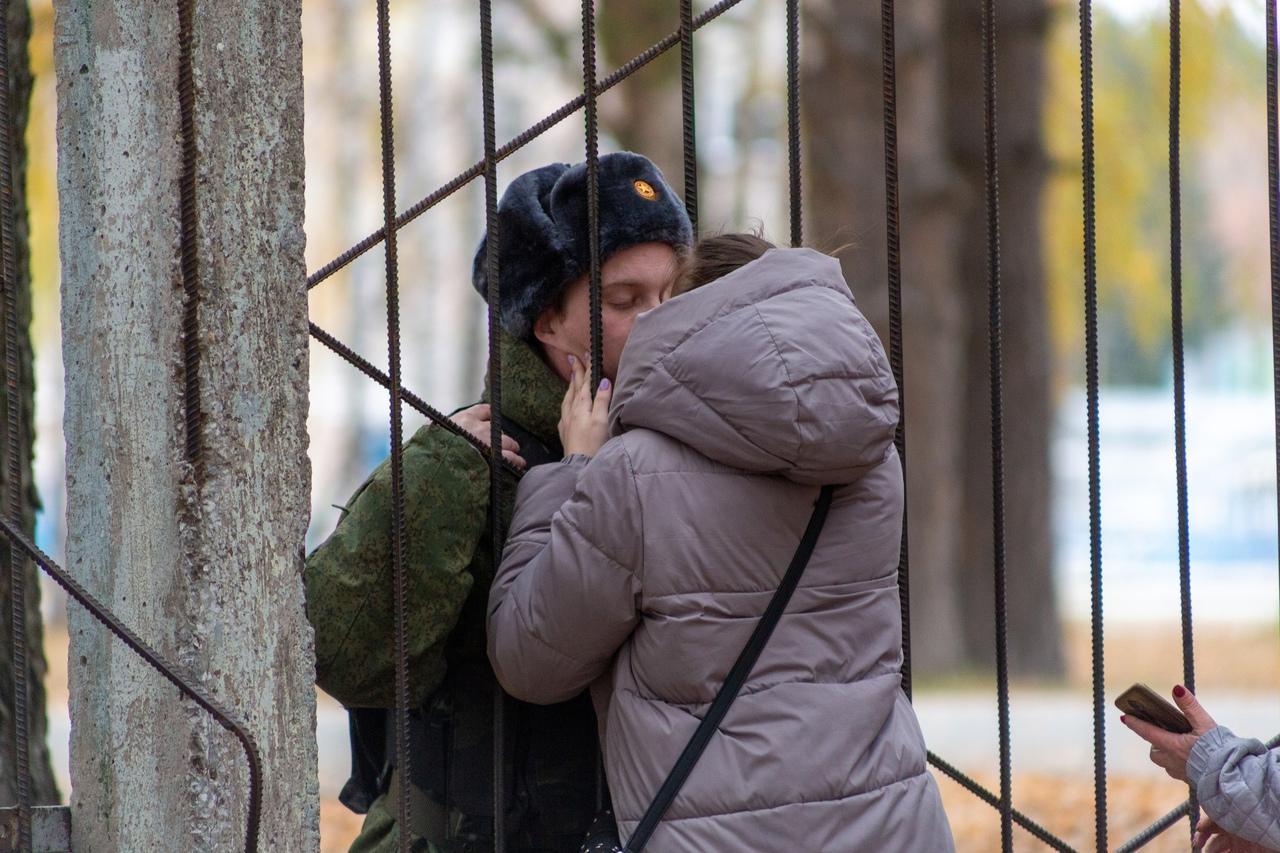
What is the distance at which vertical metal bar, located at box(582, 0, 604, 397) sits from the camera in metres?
2.30

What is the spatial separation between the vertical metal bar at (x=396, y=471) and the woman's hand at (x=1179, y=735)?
1.02 meters

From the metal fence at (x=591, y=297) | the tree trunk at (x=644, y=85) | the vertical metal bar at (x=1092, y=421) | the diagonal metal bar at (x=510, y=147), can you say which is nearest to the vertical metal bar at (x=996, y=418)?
the metal fence at (x=591, y=297)

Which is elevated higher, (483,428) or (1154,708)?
(483,428)

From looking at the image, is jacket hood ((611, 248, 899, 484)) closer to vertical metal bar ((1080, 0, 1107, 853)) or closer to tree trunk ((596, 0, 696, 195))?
vertical metal bar ((1080, 0, 1107, 853))

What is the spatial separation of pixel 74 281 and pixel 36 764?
6.58 feet

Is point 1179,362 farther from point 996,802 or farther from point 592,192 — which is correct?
point 592,192

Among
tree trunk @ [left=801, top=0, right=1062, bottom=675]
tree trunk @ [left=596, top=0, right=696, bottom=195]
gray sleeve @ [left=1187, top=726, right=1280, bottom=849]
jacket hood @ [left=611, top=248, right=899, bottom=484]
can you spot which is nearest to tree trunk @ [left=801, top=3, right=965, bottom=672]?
tree trunk @ [left=801, top=0, right=1062, bottom=675]

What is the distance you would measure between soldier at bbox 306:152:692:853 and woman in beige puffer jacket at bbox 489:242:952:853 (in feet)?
1.02

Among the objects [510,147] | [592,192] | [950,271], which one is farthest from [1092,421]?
[950,271]

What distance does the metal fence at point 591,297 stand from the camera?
2.02 m

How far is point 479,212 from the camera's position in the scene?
60.5ft

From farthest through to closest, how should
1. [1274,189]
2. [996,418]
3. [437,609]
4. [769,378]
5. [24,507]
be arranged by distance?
[24,507] < [1274,189] < [996,418] < [437,609] < [769,378]

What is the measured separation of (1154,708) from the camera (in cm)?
227

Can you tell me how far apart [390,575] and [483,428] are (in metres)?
0.26
